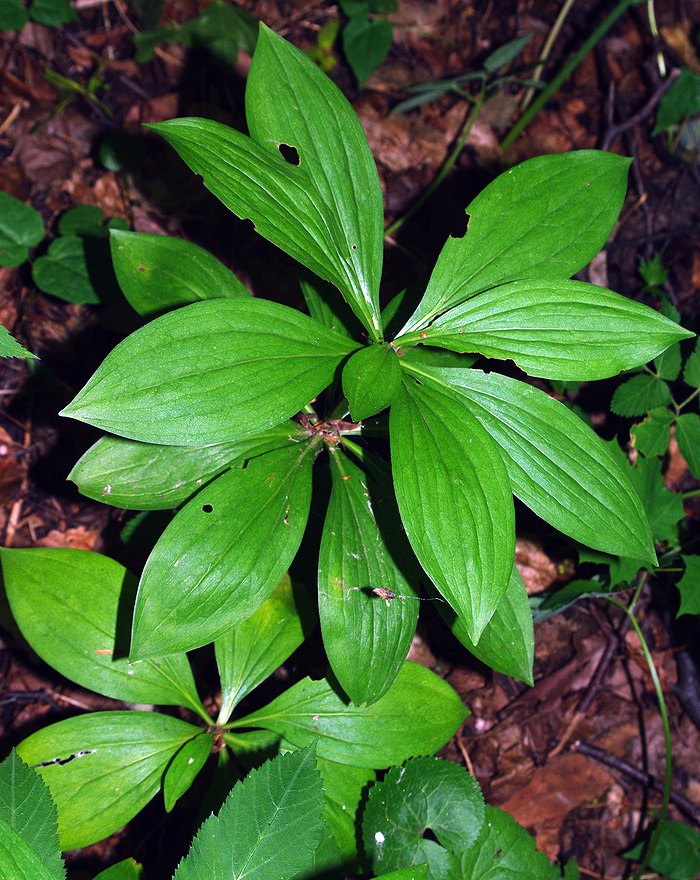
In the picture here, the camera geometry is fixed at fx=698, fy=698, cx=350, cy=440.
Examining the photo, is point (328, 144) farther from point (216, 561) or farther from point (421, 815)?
point (421, 815)

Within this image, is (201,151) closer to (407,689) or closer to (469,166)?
(407,689)

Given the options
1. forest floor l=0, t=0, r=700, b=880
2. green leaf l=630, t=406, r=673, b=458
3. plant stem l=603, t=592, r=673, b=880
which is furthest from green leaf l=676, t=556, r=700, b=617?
forest floor l=0, t=0, r=700, b=880

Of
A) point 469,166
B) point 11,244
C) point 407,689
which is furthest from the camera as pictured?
point 469,166

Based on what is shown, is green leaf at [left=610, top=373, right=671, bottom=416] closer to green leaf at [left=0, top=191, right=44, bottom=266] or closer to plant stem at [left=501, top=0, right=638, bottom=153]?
plant stem at [left=501, top=0, right=638, bottom=153]

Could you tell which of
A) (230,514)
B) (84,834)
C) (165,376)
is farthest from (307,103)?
(84,834)

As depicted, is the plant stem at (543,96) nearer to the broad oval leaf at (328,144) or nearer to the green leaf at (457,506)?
the broad oval leaf at (328,144)

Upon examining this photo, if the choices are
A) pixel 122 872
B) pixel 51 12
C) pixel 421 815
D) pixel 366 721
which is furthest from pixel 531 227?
pixel 51 12
